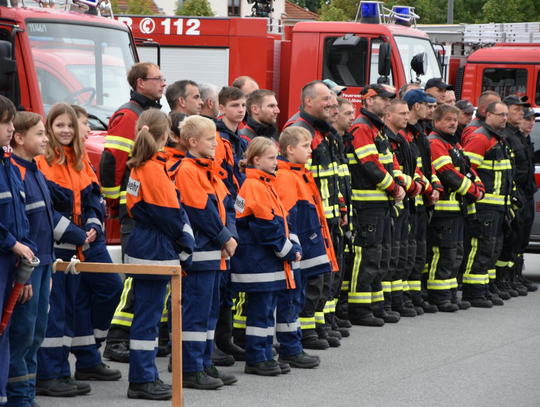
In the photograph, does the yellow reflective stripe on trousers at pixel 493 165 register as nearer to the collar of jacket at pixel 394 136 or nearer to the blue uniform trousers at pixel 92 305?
the collar of jacket at pixel 394 136

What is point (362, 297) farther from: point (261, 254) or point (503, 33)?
point (503, 33)

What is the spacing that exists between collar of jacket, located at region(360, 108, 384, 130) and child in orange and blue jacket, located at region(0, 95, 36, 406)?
462cm

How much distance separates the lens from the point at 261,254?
7.37 meters

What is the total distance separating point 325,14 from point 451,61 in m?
22.2

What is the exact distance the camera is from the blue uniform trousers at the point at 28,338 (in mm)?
5863

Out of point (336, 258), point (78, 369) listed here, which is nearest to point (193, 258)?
point (78, 369)

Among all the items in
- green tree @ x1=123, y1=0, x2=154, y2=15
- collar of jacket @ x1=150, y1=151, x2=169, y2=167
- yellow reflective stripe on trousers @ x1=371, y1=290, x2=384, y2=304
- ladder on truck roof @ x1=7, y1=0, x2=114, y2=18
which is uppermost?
green tree @ x1=123, y1=0, x2=154, y2=15

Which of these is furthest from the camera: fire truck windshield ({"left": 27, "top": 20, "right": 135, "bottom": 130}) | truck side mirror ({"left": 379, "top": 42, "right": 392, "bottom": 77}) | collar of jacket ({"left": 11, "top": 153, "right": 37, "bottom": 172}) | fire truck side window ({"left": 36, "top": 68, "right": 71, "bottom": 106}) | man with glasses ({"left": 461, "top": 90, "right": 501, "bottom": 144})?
truck side mirror ({"left": 379, "top": 42, "right": 392, "bottom": 77})

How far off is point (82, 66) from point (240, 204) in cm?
308

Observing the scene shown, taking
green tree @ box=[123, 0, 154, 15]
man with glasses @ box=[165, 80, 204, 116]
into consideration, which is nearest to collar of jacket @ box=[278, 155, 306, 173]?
man with glasses @ box=[165, 80, 204, 116]

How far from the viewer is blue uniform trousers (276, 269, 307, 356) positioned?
7.68m

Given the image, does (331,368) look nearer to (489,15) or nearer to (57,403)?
(57,403)

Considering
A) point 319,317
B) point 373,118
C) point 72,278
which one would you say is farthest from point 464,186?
point 72,278

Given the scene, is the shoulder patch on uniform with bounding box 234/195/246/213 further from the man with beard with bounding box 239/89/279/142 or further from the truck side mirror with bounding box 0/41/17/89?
the truck side mirror with bounding box 0/41/17/89
